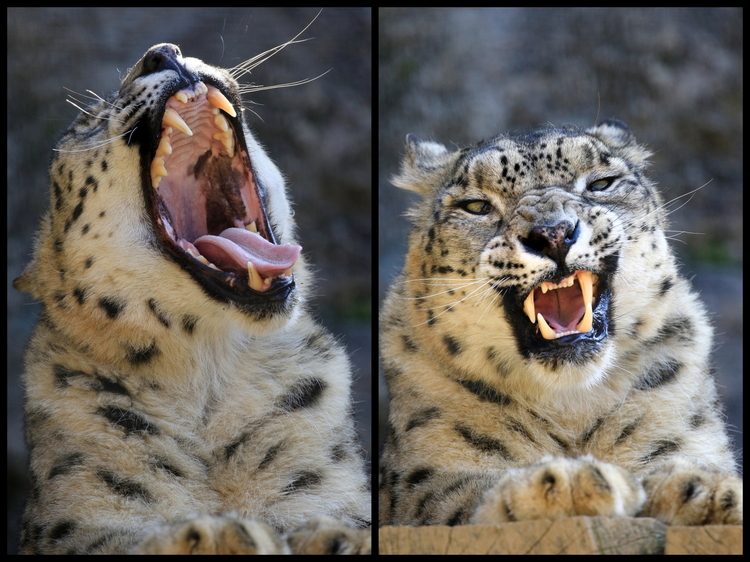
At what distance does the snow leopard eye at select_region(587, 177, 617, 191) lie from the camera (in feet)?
13.8

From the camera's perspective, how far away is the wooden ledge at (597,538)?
9.41 ft

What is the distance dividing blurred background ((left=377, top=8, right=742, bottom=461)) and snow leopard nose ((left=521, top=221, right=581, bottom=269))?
2.09ft

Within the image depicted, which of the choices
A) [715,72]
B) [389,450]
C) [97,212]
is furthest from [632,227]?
[97,212]

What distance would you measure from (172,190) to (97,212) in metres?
0.31

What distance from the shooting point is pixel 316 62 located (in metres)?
4.20

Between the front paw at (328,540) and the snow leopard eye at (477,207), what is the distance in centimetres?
155

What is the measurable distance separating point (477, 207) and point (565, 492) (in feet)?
5.19

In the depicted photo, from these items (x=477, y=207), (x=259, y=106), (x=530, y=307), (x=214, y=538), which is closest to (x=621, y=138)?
(x=477, y=207)

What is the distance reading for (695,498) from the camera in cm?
307

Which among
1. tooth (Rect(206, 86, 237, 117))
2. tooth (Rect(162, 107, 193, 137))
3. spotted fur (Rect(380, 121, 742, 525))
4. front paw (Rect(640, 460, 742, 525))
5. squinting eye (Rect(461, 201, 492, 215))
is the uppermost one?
tooth (Rect(206, 86, 237, 117))

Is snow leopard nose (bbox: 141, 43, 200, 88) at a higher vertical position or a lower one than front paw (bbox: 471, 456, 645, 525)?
higher

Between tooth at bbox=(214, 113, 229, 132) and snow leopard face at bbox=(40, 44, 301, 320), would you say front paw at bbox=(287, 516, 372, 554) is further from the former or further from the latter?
tooth at bbox=(214, 113, 229, 132)

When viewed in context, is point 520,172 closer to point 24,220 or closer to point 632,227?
point 632,227

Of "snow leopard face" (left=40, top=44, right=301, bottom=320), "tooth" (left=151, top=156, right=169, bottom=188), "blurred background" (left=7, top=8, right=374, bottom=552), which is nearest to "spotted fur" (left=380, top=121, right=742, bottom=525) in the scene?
"blurred background" (left=7, top=8, right=374, bottom=552)
